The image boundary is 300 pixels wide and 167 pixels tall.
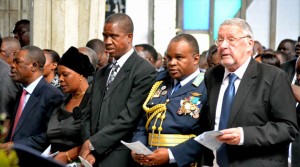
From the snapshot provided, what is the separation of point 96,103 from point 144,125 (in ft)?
2.12

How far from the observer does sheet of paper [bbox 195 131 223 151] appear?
195 inches

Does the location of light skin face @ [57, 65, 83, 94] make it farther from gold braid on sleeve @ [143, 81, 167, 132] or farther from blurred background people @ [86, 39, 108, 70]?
blurred background people @ [86, 39, 108, 70]

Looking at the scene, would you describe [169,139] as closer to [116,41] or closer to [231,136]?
[231,136]

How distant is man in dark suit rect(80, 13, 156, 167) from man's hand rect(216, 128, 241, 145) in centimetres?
154

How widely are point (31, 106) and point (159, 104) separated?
1961 millimetres

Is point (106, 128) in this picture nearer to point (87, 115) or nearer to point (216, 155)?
point (87, 115)

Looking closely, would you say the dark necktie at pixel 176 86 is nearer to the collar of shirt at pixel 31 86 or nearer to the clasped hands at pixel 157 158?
the clasped hands at pixel 157 158

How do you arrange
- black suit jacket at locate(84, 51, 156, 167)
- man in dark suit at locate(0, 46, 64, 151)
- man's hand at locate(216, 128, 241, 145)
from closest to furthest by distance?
man's hand at locate(216, 128, 241, 145) → black suit jacket at locate(84, 51, 156, 167) → man in dark suit at locate(0, 46, 64, 151)

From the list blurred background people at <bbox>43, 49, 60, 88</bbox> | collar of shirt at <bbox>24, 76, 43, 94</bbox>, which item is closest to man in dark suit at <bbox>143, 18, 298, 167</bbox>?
collar of shirt at <bbox>24, 76, 43, 94</bbox>

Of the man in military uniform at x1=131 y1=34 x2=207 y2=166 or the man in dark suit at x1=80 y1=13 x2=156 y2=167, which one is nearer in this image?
the man in military uniform at x1=131 y1=34 x2=207 y2=166

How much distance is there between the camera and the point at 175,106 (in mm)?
5852

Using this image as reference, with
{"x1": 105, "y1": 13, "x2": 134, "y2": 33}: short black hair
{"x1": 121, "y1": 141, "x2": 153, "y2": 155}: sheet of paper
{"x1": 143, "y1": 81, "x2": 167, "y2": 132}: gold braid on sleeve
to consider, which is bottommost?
{"x1": 121, "y1": 141, "x2": 153, "y2": 155}: sheet of paper

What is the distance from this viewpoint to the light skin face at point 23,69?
7.64m

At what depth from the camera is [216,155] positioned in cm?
524
